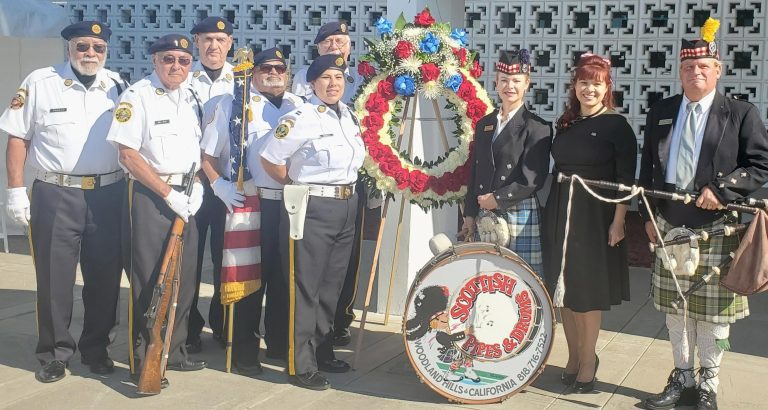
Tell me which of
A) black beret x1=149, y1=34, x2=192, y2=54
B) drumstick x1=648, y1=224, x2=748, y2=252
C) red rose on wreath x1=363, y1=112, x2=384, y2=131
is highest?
black beret x1=149, y1=34, x2=192, y2=54

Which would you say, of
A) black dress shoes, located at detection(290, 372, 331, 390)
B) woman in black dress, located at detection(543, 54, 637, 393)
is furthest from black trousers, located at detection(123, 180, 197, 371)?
woman in black dress, located at detection(543, 54, 637, 393)

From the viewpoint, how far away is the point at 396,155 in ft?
17.7

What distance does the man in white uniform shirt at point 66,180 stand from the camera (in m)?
5.02

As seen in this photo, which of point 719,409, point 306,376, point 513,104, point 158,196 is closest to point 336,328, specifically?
point 306,376

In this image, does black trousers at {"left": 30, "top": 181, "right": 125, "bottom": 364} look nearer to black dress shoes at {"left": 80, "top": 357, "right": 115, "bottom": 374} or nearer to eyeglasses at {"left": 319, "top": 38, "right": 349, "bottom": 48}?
black dress shoes at {"left": 80, "top": 357, "right": 115, "bottom": 374}

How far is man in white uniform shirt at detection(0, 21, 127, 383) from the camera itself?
5.02 metres

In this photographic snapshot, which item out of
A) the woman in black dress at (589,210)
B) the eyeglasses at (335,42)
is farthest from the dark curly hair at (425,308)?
the eyeglasses at (335,42)

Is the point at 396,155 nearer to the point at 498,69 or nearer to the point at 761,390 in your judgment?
the point at 498,69

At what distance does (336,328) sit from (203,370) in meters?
0.99

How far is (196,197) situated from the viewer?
502 centimetres

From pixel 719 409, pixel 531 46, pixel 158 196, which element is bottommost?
pixel 719 409

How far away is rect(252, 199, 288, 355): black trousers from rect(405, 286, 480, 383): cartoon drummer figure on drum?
866 millimetres

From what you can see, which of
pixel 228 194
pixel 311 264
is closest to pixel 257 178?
pixel 228 194

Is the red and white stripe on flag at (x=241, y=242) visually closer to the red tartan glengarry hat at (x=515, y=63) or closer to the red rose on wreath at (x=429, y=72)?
the red rose on wreath at (x=429, y=72)
